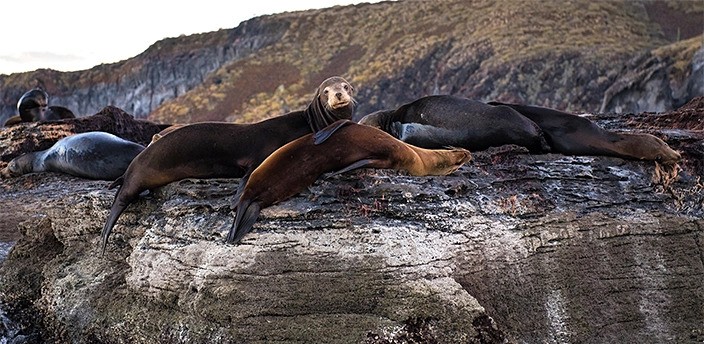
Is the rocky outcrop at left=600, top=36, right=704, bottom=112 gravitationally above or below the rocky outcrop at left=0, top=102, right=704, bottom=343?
above

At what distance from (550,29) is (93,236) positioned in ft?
134

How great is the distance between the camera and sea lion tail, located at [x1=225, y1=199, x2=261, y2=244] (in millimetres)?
4551

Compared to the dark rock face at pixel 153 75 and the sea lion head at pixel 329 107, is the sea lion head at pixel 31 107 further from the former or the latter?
the dark rock face at pixel 153 75

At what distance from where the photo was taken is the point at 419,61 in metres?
46.3

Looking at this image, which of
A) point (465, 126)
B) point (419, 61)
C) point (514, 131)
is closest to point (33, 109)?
point (465, 126)

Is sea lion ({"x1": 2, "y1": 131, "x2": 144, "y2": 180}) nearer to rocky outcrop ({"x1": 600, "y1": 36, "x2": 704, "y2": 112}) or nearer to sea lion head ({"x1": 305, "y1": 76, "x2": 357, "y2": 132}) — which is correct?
sea lion head ({"x1": 305, "y1": 76, "x2": 357, "y2": 132})

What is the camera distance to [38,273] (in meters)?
5.99

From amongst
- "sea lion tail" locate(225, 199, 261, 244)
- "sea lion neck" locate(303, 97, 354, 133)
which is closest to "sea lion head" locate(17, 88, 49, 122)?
"sea lion neck" locate(303, 97, 354, 133)

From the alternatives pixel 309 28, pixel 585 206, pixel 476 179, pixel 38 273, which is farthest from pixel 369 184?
pixel 309 28

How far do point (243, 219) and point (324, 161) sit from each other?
0.76 meters

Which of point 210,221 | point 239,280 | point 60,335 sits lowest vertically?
point 60,335

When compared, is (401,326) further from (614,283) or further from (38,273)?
(38,273)

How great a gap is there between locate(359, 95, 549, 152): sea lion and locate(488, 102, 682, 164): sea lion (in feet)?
0.54

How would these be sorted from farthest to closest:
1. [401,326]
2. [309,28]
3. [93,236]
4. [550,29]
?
[309,28]
[550,29]
[93,236]
[401,326]
